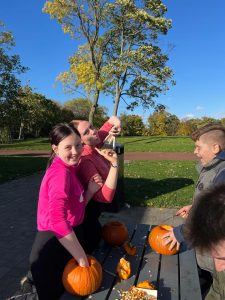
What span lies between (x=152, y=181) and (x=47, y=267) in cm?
808

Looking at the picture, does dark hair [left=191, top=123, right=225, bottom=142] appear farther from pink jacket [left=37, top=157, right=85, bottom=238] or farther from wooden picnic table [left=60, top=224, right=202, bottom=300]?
Result: pink jacket [left=37, top=157, right=85, bottom=238]

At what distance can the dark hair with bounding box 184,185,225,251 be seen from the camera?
126 centimetres

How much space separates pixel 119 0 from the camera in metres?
27.3

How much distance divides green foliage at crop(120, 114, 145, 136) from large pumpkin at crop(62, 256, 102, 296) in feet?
141

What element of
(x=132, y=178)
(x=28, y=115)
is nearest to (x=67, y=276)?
(x=132, y=178)

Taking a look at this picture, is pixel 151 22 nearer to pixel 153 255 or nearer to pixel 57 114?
pixel 57 114

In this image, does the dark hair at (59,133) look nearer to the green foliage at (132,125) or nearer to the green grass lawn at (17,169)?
the green grass lawn at (17,169)

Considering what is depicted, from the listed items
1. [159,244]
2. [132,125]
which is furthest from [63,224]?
[132,125]

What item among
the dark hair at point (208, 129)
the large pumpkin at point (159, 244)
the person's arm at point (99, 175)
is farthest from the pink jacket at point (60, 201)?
the dark hair at point (208, 129)

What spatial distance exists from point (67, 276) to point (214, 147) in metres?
1.87

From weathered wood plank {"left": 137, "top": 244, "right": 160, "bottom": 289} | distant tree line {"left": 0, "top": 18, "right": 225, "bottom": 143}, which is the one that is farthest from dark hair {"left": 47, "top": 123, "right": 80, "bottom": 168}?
distant tree line {"left": 0, "top": 18, "right": 225, "bottom": 143}

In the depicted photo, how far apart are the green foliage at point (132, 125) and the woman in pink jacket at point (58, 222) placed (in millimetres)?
42581

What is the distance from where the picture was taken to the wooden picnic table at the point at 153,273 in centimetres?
251

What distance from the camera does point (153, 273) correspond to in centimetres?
279
